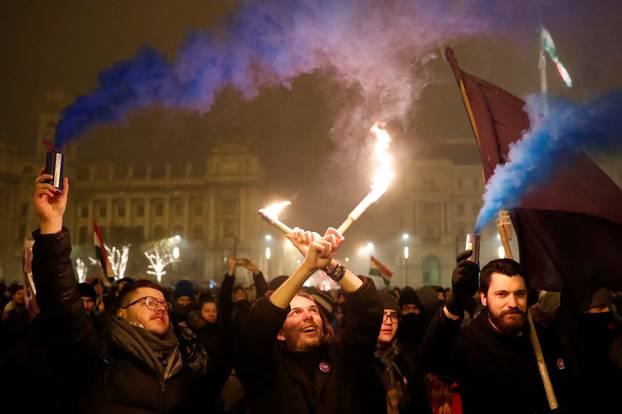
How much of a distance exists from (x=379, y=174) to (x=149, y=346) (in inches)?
64.9

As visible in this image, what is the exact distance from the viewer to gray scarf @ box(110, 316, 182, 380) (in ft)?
10.3

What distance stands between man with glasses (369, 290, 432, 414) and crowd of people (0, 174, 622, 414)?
0.06 ft

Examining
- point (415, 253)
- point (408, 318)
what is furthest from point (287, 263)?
point (408, 318)

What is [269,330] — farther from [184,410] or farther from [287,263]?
[287,263]

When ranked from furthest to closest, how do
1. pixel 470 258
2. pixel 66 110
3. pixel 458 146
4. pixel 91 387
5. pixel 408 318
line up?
pixel 458 146 → pixel 408 318 → pixel 66 110 → pixel 470 258 → pixel 91 387

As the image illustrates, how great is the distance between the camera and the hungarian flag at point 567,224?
3.60 m

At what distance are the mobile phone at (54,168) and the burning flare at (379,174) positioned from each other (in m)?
1.59

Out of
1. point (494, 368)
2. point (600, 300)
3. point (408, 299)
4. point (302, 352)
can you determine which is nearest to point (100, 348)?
point (302, 352)

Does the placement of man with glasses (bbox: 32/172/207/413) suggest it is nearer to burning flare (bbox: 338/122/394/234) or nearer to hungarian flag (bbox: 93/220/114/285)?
burning flare (bbox: 338/122/394/234)

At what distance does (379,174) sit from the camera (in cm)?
307

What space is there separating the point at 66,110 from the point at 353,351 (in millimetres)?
2932

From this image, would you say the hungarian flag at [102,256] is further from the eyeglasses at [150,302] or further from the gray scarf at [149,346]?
the gray scarf at [149,346]

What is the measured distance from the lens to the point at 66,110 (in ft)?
14.5

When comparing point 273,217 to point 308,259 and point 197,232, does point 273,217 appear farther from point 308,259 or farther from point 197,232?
point 197,232
